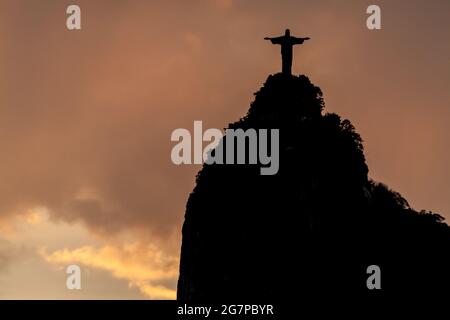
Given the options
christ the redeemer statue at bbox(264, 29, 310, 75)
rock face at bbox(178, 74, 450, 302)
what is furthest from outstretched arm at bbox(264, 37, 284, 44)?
rock face at bbox(178, 74, 450, 302)

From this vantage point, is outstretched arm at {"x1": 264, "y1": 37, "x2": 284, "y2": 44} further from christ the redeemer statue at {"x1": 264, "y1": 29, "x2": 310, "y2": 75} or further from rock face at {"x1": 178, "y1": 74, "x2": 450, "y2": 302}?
rock face at {"x1": 178, "y1": 74, "x2": 450, "y2": 302}

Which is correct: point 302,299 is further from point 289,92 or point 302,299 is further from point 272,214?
point 289,92

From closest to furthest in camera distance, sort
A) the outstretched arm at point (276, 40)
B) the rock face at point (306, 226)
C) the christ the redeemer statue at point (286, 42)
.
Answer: the rock face at point (306, 226) < the christ the redeemer statue at point (286, 42) < the outstretched arm at point (276, 40)

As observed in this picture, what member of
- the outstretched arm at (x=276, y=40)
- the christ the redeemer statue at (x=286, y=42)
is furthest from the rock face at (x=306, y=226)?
the outstretched arm at (x=276, y=40)

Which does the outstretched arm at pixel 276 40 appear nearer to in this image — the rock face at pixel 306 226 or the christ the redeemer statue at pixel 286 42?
the christ the redeemer statue at pixel 286 42

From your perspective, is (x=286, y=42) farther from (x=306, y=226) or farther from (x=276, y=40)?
(x=306, y=226)

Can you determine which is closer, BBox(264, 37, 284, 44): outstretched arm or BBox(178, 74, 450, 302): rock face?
BBox(178, 74, 450, 302): rock face

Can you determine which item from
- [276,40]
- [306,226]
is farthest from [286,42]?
[306,226]

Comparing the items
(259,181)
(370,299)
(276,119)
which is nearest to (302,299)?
(370,299)
